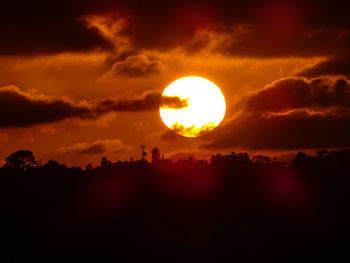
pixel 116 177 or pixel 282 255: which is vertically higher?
pixel 116 177

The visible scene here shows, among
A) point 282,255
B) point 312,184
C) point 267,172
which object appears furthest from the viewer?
point 267,172

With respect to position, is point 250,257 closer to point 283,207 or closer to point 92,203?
point 283,207

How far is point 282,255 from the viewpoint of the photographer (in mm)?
96812

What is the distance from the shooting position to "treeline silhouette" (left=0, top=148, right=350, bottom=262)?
321 feet

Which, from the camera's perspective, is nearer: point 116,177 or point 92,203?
point 92,203

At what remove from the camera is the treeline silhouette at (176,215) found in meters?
97.9

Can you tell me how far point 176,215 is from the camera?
344 ft

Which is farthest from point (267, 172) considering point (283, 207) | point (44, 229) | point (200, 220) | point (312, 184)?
point (44, 229)

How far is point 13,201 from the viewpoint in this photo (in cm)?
11038

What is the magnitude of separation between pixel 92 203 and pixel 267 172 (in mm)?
31070

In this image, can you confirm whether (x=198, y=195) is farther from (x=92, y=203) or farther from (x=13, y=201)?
(x=13, y=201)

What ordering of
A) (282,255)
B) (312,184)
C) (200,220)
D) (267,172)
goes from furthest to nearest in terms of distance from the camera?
(267,172)
(312,184)
(200,220)
(282,255)

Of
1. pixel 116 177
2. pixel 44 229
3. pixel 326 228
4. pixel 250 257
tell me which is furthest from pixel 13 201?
pixel 326 228

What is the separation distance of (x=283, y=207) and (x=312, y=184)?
1107cm
